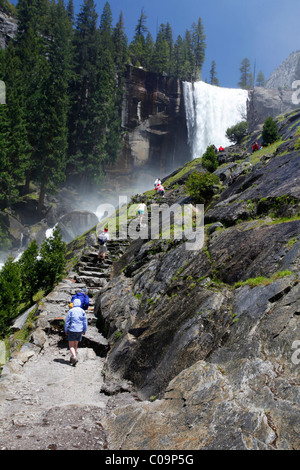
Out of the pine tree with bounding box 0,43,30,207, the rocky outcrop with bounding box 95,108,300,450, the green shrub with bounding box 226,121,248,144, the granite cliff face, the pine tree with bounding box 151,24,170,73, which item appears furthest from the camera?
the pine tree with bounding box 151,24,170,73

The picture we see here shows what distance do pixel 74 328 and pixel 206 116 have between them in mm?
55939

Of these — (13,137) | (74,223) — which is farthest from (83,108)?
(74,223)

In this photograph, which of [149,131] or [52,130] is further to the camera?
[149,131]

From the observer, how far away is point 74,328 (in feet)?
29.5

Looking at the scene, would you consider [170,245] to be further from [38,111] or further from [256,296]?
[38,111]

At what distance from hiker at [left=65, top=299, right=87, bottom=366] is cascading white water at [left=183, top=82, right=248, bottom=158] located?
167 feet

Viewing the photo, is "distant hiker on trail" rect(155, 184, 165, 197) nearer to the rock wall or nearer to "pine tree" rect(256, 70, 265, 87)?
the rock wall

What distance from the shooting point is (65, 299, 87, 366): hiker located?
880 cm

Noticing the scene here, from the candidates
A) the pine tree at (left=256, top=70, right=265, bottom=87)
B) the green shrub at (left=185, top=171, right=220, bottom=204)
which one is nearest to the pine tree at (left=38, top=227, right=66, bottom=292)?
the green shrub at (left=185, top=171, right=220, bottom=204)

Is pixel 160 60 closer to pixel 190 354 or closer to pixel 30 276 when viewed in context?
pixel 30 276

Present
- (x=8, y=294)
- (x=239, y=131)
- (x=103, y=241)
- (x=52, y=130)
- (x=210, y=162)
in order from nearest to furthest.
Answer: (x=8, y=294) → (x=103, y=241) → (x=210, y=162) → (x=52, y=130) → (x=239, y=131)

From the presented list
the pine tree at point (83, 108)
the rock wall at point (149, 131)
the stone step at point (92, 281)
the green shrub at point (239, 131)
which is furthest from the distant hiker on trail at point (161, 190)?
the rock wall at point (149, 131)

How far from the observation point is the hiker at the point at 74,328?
8805mm

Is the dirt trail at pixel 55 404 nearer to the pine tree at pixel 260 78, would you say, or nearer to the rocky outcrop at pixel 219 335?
the rocky outcrop at pixel 219 335
